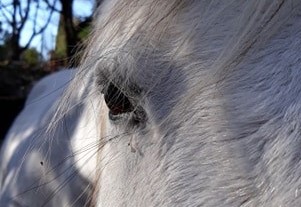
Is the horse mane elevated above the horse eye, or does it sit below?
above

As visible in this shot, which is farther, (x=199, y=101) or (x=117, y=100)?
(x=117, y=100)

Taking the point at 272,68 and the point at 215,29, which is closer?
the point at 272,68

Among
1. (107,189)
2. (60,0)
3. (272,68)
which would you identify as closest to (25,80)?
(60,0)

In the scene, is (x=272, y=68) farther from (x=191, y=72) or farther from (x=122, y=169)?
(x=122, y=169)

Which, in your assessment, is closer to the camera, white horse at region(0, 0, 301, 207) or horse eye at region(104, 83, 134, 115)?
white horse at region(0, 0, 301, 207)

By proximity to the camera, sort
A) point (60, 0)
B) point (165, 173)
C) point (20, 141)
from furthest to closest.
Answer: point (60, 0) < point (20, 141) < point (165, 173)

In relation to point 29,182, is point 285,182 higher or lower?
higher
